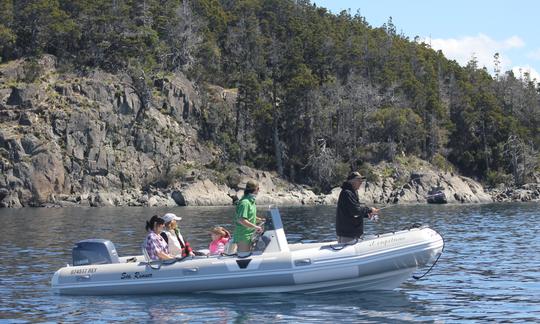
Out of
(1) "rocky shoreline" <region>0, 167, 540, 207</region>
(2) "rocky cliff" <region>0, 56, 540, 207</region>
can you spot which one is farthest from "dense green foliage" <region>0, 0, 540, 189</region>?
(1) "rocky shoreline" <region>0, 167, 540, 207</region>

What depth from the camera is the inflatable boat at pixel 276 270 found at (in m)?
15.6

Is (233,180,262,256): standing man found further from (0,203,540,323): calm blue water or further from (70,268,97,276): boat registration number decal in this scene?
(70,268,97,276): boat registration number decal

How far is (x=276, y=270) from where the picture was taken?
15.6 metres

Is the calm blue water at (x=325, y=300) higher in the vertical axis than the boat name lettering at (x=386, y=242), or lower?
lower

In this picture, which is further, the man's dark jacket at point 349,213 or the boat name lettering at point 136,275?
the boat name lettering at point 136,275

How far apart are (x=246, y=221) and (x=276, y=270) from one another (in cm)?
116

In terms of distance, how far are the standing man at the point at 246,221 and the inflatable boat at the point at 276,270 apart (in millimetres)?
221

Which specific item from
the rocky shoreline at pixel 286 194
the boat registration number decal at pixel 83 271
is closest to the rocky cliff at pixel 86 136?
the rocky shoreline at pixel 286 194

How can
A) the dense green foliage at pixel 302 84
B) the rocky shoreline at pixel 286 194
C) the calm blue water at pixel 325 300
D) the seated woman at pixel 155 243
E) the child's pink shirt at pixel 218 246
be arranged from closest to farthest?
the calm blue water at pixel 325 300, the seated woman at pixel 155 243, the child's pink shirt at pixel 218 246, the rocky shoreline at pixel 286 194, the dense green foliage at pixel 302 84

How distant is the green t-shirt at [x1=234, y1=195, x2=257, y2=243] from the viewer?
15844 mm

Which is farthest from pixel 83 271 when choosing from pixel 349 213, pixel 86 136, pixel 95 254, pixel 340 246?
pixel 86 136

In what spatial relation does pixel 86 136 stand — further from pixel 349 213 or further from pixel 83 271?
pixel 349 213

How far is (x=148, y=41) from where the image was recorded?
81688mm

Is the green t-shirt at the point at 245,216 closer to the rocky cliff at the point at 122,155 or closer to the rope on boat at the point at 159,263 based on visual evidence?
the rope on boat at the point at 159,263
